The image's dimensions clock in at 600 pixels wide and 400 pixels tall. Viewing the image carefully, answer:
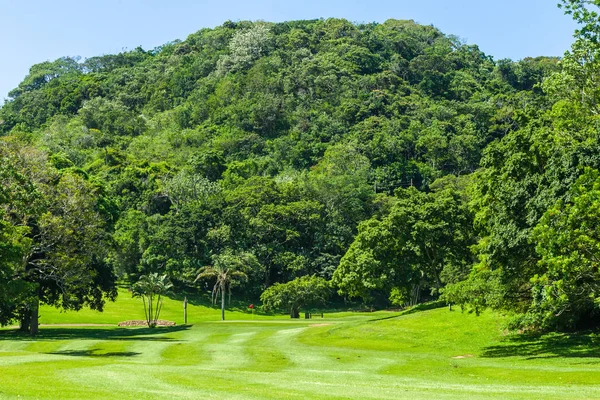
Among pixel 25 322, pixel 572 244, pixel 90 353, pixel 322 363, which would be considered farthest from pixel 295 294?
pixel 572 244

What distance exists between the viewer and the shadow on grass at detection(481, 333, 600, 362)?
116 feet

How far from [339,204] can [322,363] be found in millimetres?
99275

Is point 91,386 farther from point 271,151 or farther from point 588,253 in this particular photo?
point 271,151

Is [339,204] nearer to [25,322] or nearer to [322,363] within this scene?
[25,322]

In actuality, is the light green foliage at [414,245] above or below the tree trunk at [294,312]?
above

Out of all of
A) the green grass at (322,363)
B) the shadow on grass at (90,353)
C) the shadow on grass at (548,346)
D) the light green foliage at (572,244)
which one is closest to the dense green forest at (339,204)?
the light green foliage at (572,244)

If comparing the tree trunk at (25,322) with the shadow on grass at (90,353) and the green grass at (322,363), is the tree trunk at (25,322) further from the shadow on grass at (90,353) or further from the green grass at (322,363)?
the shadow on grass at (90,353)

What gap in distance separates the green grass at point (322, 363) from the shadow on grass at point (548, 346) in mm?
78

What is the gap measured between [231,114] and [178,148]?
84.6ft

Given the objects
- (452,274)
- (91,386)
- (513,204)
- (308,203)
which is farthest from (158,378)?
(308,203)

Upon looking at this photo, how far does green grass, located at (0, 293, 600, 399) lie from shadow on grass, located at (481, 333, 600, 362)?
0.26ft

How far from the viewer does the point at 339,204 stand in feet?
437

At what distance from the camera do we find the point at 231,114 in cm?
19988

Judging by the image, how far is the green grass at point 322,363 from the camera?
68.3ft
